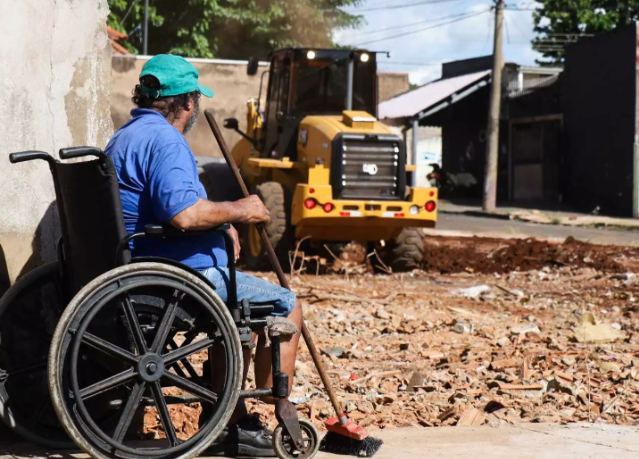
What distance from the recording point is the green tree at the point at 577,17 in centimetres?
4103

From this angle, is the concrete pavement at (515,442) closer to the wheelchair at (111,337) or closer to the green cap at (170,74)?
the wheelchair at (111,337)

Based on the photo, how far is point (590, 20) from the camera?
41344mm

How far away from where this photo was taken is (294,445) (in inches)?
174

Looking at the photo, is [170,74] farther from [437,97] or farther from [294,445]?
[437,97]

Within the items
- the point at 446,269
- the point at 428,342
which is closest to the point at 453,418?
the point at 428,342

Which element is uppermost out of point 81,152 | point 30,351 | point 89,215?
point 81,152

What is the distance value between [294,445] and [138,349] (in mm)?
847

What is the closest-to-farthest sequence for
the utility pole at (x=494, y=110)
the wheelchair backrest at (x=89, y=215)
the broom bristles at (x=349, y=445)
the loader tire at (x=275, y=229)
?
the wheelchair backrest at (x=89, y=215) → the broom bristles at (x=349, y=445) → the loader tire at (x=275, y=229) → the utility pole at (x=494, y=110)

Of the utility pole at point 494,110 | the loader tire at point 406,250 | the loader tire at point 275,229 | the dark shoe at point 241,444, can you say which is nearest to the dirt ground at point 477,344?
the loader tire at point 406,250

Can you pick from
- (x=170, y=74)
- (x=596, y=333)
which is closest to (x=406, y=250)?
(x=596, y=333)

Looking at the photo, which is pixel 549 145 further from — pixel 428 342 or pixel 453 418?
pixel 453 418

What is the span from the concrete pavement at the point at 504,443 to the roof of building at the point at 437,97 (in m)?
28.3

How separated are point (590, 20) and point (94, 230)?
3992cm

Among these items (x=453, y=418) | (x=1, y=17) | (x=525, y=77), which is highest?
(x=525, y=77)
